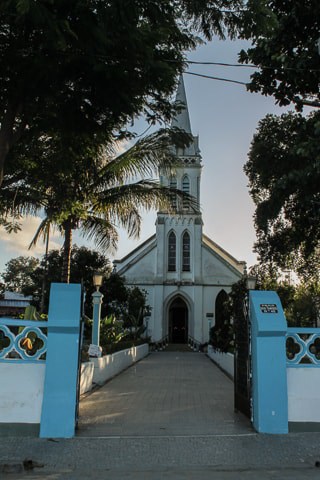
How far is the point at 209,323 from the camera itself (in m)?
33.6

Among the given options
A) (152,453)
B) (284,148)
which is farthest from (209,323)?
(152,453)

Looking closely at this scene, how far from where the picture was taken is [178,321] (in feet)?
122

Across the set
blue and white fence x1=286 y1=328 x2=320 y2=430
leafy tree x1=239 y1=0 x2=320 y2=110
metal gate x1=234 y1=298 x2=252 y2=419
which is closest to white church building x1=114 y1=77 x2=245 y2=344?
leafy tree x1=239 y1=0 x2=320 y2=110

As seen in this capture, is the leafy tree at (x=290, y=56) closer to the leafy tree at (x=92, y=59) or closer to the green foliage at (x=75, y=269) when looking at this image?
the leafy tree at (x=92, y=59)

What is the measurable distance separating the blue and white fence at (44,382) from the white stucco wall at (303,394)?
320 centimetres

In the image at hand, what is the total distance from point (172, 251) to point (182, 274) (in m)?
2.08

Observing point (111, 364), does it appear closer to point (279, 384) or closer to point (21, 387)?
point (21, 387)

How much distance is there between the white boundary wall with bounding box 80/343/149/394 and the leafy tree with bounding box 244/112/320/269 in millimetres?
6437

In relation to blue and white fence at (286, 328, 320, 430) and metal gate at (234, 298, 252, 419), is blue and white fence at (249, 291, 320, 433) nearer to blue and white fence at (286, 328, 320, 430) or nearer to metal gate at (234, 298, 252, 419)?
blue and white fence at (286, 328, 320, 430)

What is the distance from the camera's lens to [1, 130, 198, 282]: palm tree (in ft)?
31.7

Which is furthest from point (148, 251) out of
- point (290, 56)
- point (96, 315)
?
point (290, 56)

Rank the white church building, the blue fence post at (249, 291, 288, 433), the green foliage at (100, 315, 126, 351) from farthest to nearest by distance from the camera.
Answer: the white church building → the green foliage at (100, 315, 126, 351) → the blue fence post at (249, 291, 288, 433)

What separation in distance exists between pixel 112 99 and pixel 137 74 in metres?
0.56

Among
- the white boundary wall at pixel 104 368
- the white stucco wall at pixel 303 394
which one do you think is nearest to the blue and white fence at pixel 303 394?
the white stucco wall at pixel 303 394
